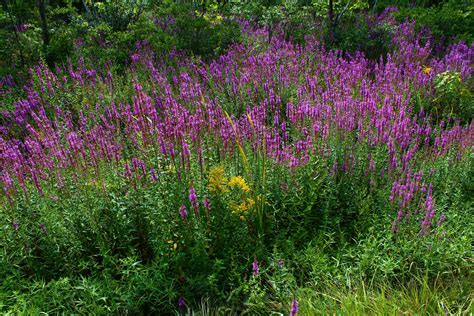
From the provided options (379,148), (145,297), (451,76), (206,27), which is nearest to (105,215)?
(145,297)

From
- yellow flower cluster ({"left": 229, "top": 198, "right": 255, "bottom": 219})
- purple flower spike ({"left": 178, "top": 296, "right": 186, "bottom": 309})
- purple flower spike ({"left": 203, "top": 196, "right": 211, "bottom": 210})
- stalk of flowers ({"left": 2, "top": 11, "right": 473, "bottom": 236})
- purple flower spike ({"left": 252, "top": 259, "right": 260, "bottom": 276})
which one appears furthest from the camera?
stalk of flowers ({"left": 2, "top": 11, "right": 473, "bottom": 236})

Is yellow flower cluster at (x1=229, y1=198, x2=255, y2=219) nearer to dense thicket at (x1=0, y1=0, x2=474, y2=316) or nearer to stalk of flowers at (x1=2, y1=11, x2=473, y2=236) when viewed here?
dense thicket at (x1=0, y1=0, x2=474, y2=316)

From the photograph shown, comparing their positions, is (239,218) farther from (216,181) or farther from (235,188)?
(216,181)

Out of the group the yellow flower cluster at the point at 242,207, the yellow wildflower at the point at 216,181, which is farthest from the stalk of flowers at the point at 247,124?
the yellow flower cluster at the point at 242,207

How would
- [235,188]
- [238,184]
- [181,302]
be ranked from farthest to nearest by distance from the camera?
[235,188] < [238,184] < [181,302]

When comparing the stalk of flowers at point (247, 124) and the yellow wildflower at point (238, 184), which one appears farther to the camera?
the stalk of flowers at point (247, 124)

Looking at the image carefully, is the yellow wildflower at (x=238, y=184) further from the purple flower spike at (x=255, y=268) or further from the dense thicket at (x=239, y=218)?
the purple flower spike at (x=255, y=268)

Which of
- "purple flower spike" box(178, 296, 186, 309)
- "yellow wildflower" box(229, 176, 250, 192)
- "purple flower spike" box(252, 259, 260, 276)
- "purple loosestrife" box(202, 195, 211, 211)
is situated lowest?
"purple flower spike" box(178, 296, 186, 309)

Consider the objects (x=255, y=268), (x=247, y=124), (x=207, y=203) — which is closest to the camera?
(x=255, y=268)

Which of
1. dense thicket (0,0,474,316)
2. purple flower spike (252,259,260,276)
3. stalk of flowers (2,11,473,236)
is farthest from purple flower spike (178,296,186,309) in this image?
stalk of flowers (2,11,473,236)

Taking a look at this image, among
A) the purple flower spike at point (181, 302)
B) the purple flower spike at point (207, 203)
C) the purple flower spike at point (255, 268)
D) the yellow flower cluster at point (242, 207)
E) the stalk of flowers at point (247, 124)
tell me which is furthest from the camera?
the stalk of flowers at point (247, 124)

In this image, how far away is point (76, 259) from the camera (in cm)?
305

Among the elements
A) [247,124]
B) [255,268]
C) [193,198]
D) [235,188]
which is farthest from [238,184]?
[247,124]

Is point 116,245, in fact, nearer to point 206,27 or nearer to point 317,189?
point 317,189
